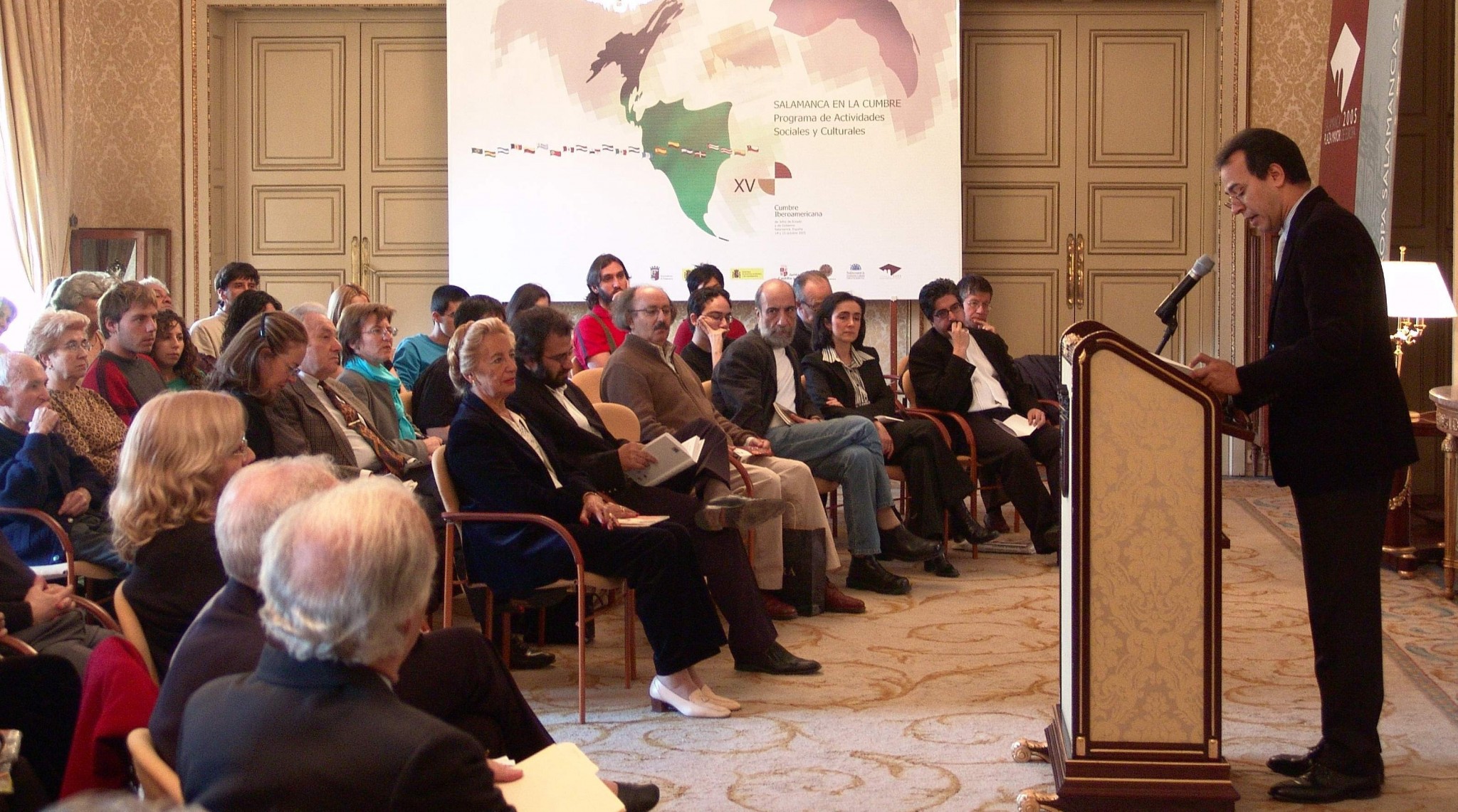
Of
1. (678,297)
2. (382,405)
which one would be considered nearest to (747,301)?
(678,297)

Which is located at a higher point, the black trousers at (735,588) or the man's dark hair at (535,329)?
the man's dark hair at (535,329)

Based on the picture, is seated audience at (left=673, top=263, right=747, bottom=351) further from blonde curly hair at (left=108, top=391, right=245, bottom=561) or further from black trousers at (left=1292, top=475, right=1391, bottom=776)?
blonde curly hair at (left=108, top=391, right=245, bottom=561)

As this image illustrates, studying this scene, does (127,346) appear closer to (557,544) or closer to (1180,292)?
(557,544)

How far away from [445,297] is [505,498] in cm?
294

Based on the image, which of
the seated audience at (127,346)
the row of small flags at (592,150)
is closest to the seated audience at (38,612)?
the seated audience at (127,346)

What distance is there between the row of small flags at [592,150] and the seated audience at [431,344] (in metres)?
1.95

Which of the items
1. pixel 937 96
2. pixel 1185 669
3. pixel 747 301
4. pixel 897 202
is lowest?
pixel 1185 669

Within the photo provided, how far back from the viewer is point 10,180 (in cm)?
752

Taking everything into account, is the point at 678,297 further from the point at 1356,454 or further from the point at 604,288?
the point at 1356,454

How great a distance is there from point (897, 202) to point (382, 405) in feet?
13.3

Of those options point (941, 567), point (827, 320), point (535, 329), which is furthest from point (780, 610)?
point (827, 320)

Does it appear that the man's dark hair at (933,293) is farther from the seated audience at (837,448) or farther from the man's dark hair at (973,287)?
the seated audience at (837,448)

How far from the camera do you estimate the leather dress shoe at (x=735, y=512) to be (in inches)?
162

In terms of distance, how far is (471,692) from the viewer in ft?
6.95
